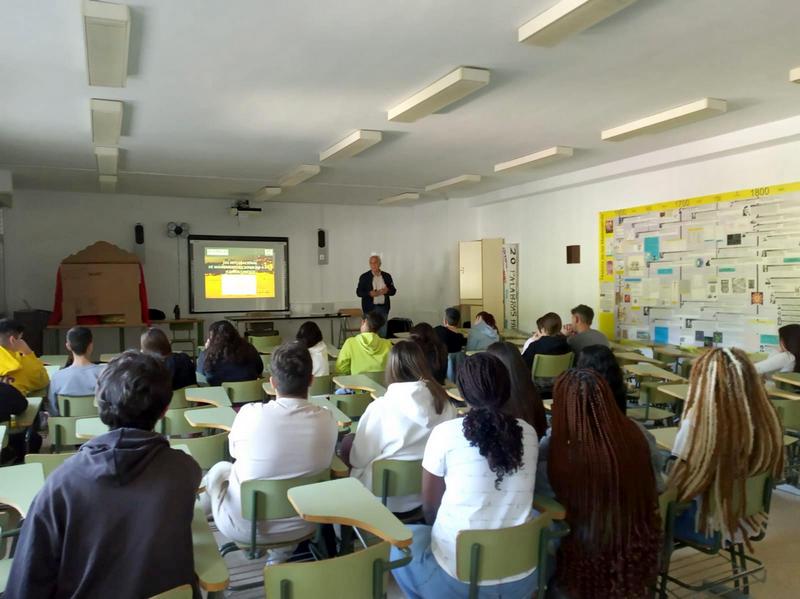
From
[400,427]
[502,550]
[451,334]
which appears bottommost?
[502,550]

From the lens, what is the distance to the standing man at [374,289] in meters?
9.00

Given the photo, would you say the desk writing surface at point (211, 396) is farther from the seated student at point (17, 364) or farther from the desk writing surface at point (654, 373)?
the desk writing surface at point (654, 373)

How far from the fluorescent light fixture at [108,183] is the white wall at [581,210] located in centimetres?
584

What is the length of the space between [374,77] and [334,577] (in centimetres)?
338

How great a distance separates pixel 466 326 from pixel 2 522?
27.7 ft

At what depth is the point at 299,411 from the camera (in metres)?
2.30

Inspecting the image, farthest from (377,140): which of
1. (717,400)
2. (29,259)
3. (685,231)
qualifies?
(29,259)

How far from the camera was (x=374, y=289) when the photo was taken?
360 inches

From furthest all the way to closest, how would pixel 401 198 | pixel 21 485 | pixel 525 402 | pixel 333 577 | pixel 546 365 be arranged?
pixel 401 198 → pixel 546 365 → pixel 525 402 → pixel 21 485 → pixel 333 577

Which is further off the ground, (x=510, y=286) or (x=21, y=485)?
(x=510, y=286)

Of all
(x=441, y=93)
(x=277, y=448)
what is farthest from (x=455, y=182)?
(x=277, y=448)

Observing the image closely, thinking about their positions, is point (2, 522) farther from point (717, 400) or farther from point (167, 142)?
point (167, 142)

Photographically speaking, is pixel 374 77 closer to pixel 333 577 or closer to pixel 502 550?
pixel 502 550

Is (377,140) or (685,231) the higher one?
(377,140)
